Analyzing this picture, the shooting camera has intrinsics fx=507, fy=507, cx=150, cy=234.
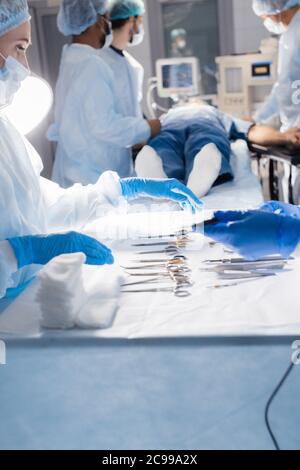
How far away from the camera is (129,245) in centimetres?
124

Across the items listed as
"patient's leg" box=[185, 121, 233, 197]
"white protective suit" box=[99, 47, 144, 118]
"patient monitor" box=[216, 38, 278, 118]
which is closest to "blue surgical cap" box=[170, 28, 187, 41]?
"patient monitor" box=[216, 38, 278, 118]

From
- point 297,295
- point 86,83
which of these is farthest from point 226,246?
point 86,83

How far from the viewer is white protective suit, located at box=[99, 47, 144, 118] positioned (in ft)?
7.39

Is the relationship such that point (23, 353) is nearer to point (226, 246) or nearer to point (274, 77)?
point (226, 246)

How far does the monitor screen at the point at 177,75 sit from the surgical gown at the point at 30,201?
190 cm

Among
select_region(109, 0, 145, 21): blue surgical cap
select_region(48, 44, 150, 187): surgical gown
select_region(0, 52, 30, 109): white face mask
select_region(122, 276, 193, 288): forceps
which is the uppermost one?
select_region(109, 0, 145, 21): blue surgical cap

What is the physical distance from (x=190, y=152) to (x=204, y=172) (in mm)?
237

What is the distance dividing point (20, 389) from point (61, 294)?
16 cm

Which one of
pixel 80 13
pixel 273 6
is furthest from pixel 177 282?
pixel 273 6

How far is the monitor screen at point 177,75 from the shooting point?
10.2 ft

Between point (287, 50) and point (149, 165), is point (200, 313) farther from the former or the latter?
point (287, 50)

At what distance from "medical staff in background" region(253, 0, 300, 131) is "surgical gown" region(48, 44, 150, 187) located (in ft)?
2.26

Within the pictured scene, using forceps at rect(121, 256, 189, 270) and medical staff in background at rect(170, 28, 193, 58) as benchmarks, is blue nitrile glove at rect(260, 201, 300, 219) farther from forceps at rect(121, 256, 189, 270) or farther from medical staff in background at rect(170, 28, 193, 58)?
medical staff in background at rect(170, 28, 193, 58)

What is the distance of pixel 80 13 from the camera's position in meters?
2.06
